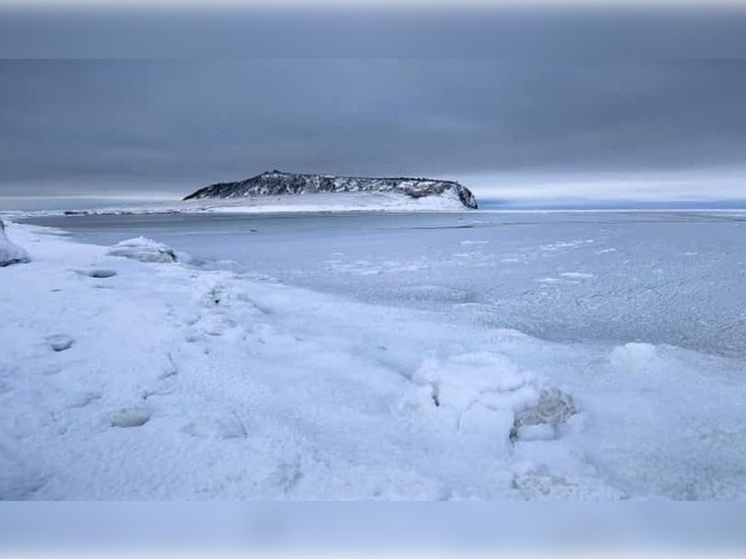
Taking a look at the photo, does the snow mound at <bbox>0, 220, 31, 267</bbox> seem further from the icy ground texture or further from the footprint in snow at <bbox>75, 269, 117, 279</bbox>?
the icy ground texture

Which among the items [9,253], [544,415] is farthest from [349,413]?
[9,253]

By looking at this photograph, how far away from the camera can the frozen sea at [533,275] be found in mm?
2170

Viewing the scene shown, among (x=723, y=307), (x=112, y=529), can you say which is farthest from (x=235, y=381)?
(x=723, y=307)

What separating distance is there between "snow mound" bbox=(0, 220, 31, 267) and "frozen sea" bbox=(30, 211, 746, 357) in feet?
0.77

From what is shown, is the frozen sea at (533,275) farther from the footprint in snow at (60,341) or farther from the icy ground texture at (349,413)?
the footprint in snow at (60,341)

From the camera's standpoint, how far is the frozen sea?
2.17 metres

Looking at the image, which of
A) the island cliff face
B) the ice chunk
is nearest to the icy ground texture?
the ice chunk

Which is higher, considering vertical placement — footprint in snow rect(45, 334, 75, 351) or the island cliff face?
the island cliff face

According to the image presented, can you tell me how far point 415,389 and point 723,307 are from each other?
Result: 6.42ft

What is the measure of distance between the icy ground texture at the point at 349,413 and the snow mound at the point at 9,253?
1.44m

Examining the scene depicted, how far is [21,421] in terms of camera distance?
1.19 m

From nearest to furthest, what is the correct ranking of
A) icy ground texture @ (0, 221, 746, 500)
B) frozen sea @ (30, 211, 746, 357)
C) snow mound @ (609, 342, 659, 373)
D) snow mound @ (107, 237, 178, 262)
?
Result: icy ground texture @ (0, 221, 746, 500), snow mound @ (609, 342, 659, 373), frozen sea @ (30, 211, 746, 357), snow mound @ (107, 237, 178, 262)

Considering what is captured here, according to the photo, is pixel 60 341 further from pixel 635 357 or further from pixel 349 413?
pixel 635 357

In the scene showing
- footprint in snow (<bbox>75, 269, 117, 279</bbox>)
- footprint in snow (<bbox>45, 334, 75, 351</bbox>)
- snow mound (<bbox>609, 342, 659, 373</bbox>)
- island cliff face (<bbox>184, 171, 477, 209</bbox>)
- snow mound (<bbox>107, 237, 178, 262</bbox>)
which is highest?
island cliff face (<bbox>184, 171, 477, 209</bbox>)
